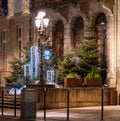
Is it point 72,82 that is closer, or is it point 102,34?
point 72,82

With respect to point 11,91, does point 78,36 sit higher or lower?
higher

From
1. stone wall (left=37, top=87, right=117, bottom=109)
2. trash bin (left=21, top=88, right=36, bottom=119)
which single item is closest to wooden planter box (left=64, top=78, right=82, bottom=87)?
stone wall (left=37, top=87, right=117, bottom=109)

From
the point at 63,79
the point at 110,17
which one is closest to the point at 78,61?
the point at 63,79

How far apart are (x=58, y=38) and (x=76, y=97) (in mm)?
9800

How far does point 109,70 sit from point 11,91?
20.0 feet

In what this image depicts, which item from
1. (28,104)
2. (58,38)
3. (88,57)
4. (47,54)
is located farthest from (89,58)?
(28,104)

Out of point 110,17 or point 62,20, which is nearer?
point 110,17

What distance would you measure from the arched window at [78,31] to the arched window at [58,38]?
1.57 meters

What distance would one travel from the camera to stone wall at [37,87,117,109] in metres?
27.1

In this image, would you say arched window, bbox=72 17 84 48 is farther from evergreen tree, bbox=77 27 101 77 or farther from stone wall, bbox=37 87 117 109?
stone wall, bbox=37 87 117 109

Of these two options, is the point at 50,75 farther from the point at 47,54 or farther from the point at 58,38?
the point at 58,38

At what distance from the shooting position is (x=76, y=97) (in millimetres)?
28422

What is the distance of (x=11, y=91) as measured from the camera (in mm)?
32156

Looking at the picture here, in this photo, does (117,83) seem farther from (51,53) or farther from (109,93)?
(51,53)
